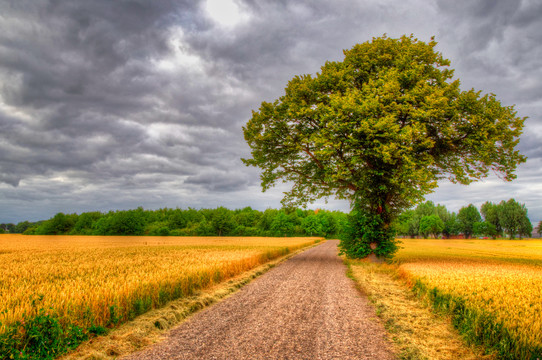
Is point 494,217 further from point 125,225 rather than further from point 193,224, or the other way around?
point 125,225

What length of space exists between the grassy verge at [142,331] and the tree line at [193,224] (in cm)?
9423

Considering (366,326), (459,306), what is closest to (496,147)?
(459,306)

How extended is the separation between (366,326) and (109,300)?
662 cm

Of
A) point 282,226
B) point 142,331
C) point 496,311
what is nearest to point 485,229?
point 282,226

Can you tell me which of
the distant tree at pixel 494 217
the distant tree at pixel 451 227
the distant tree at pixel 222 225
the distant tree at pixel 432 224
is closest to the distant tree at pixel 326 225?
the distant tree at pixel 222 225

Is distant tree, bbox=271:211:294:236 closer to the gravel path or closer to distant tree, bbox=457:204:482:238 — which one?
distant tree, bbox=457:204:482:238

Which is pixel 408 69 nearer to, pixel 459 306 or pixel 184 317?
pixel 459 306

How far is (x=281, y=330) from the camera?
6434mm

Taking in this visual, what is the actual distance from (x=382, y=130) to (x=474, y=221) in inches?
6208

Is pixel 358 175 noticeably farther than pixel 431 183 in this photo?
Yes

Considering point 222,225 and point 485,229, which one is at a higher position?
point 222,225

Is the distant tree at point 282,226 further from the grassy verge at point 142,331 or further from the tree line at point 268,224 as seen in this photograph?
the grassy verge at point 142,331

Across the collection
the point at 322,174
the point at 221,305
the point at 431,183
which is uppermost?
the point at 322,174

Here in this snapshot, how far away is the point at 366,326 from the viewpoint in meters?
6.87
